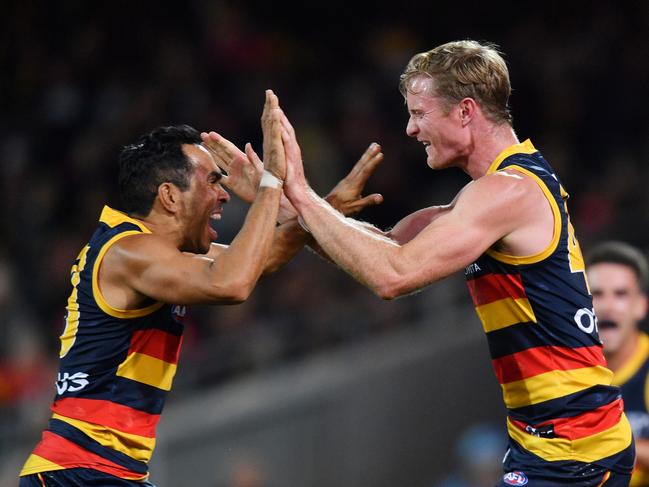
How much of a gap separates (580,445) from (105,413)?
1.97 meters

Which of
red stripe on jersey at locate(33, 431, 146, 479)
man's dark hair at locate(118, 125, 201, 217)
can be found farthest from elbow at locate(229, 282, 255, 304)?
red stripe on jersey at locate(33, 431, 146, 479)

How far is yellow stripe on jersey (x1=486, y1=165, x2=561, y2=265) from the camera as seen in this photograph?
4.66 meters

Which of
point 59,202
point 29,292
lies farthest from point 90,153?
point 29,292

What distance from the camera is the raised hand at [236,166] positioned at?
18.3 ft

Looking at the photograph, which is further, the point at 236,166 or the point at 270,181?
the point at 236,166

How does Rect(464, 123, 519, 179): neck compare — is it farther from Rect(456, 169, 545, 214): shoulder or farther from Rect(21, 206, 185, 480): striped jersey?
Rect(21, 206, 185, 480): striped jersey

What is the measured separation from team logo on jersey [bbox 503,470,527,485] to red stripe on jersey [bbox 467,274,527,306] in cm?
71

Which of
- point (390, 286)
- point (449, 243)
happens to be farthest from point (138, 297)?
point (449, 243)

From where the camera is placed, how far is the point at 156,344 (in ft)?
16.4

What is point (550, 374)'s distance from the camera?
470cm

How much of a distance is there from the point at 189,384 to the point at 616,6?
A: 6.19 m

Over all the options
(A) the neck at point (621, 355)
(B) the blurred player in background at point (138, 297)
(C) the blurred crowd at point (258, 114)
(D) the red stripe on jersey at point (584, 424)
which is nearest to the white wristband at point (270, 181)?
(B) the blurred player in background at point (138, 297)

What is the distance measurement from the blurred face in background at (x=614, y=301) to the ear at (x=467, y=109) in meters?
2.01

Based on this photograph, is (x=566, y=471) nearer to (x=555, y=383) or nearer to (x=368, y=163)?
(x=555, y=383)
